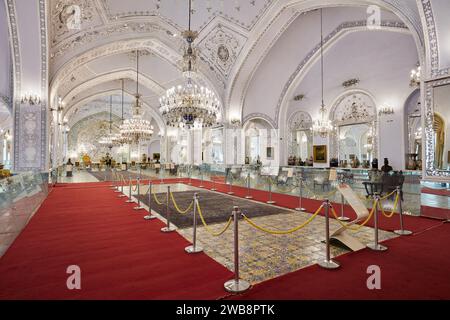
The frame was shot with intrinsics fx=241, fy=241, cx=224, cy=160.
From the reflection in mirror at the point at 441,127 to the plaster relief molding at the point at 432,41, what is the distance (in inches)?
13.5

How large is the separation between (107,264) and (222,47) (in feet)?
34.1

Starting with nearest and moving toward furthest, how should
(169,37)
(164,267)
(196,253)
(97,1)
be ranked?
(164,267), (196,253), (97,1), (169,37)

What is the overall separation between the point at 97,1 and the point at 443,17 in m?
9.50

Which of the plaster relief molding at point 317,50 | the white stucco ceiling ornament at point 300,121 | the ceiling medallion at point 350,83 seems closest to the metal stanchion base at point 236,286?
the plaster relief molding at point 317,50

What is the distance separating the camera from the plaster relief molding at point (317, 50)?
8.24 metres

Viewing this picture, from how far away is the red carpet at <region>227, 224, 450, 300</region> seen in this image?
6.87 ft

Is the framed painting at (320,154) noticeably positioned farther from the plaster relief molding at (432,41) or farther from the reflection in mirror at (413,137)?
the plaster relief molding at (432,41)

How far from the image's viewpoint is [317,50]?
10.9 m

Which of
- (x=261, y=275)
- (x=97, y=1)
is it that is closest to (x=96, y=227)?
(x=261, y=275)

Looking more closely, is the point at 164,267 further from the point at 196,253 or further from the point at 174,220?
the point at 174,220

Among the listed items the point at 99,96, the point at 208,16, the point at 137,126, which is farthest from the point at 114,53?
the point at 99,96

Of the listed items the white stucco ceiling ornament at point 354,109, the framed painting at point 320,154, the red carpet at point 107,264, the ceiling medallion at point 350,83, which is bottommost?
the red carpet at point 107,264

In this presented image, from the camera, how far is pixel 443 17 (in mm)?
4895

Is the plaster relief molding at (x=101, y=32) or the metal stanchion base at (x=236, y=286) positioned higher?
the plaster relief molding at (x=101, y=32)
